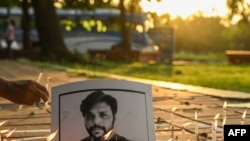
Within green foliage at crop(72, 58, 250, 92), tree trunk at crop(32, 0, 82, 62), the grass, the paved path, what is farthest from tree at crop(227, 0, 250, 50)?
the paved path

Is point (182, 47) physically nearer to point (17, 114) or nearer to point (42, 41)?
point (42, 41)

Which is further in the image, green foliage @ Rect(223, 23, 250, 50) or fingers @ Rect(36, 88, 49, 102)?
green foliage @ Rect(223, 23, 250, 50)

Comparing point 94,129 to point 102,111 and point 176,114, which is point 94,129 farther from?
point 176,114

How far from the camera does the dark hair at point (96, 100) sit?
321 cm

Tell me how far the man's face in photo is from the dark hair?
0.07ft

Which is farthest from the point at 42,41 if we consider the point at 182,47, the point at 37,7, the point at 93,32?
the point at 182,47

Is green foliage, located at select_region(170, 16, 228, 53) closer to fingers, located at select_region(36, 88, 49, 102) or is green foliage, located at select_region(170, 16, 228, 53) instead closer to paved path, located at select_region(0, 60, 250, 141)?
paved path, located at select_region(0, 60, 250, 141)

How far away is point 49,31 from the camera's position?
83.0ft

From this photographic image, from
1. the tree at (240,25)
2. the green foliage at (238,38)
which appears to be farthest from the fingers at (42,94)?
the green foliage at (238,38)

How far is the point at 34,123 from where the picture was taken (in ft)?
22.1

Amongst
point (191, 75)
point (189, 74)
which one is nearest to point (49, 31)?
point (189, 74)

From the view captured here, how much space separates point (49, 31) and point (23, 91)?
22329 millimetres

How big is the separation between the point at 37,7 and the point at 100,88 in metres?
22.4

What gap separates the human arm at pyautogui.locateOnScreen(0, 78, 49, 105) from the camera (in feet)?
10.5
